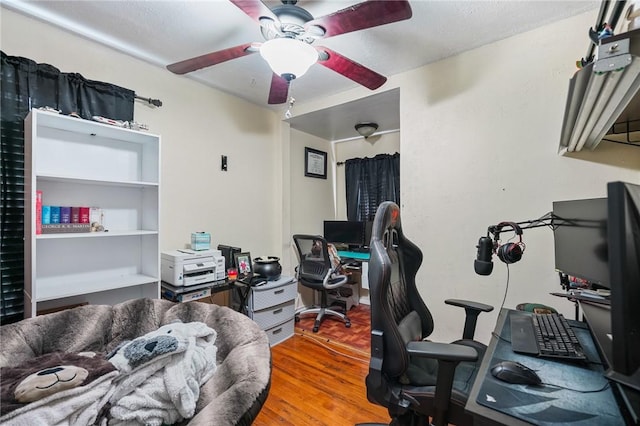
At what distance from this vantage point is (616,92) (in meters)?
→ 0.98

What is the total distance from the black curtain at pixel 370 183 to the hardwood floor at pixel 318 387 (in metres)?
1.88

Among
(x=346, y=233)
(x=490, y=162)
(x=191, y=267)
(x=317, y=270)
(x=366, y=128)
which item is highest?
(x=366, y=128)

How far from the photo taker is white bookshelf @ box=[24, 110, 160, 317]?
1.62m

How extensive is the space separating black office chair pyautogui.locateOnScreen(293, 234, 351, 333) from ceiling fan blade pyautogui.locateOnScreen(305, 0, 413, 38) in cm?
201

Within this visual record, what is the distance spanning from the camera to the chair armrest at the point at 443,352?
985mm

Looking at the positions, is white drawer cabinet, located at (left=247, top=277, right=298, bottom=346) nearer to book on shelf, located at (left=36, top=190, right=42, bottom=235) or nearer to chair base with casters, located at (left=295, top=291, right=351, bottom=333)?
chair base with casters, located at (left=295, top=291, right=351, bottom=333)

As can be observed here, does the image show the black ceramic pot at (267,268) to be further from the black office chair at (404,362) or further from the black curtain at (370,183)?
the black curtain at (370,183)

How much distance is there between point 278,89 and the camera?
1945 mm

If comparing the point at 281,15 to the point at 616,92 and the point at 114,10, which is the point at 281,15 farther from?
the point at 616,92

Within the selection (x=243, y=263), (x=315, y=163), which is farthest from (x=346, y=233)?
(x=243, y=263)

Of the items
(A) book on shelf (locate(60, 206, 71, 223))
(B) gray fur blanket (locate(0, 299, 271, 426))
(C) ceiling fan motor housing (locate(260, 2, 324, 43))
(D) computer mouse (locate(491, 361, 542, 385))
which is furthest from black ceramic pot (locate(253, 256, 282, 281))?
(D) computer mouse (locate(491, 361, 542, 385))

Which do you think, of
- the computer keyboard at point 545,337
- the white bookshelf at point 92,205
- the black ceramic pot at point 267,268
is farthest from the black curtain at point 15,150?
the computer keyboard at point 545,337

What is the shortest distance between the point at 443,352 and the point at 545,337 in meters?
0.45

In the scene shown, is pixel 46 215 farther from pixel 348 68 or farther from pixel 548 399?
pixel 548 399
